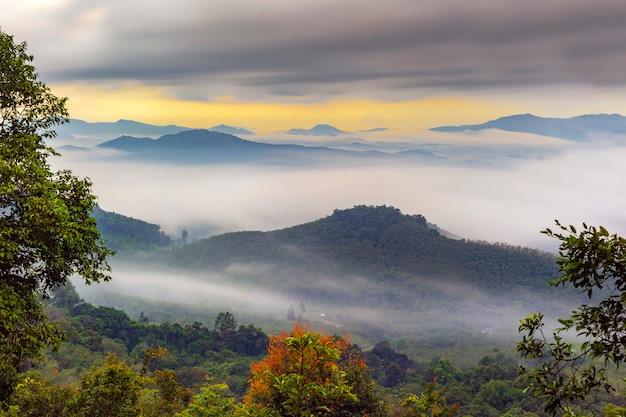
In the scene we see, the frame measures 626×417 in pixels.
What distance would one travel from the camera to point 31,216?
11727 mm

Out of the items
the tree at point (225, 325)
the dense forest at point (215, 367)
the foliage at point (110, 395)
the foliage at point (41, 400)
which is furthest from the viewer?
the tree at point (225, 325)

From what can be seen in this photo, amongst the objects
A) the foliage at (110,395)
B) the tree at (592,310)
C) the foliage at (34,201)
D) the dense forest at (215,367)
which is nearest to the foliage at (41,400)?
the foliage at (110,395)

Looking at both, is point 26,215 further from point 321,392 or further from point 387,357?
point 387,357

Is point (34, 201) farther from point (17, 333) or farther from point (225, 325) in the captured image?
point (225, 325)

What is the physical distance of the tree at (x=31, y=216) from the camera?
1214cm

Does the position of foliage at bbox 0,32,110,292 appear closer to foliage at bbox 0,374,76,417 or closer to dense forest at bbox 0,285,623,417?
foliage at bbox 0,374,76,417

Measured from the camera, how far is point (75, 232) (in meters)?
13.2

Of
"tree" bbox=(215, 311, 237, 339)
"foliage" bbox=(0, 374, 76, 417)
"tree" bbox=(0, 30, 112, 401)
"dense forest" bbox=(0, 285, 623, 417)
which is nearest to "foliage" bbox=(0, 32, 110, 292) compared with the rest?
"tree" bbox=(0, 30, 112, 401)

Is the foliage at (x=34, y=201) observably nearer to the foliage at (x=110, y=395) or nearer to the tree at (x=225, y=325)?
the foliage at (x=110, y=395)

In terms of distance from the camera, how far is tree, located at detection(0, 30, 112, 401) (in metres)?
12.1

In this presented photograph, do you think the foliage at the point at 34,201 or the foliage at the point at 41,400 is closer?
the foliage at the point at 34,201

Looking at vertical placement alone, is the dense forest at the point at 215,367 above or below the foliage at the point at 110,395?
below

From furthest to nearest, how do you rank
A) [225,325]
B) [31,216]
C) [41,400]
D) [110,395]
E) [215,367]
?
[225,325], [215,367], [41,400], [110,395], [31,216]

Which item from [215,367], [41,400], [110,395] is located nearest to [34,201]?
[110,395]
